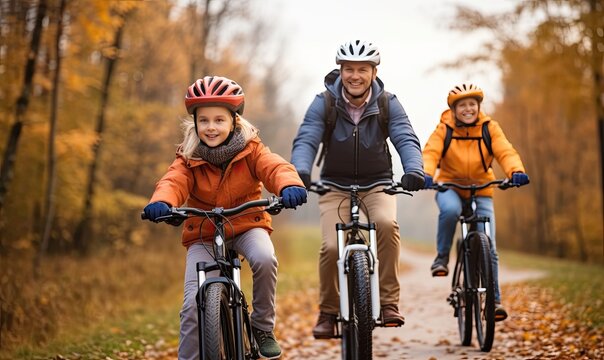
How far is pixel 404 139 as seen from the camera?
6.18 m

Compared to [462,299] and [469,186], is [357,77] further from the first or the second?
[462,299]

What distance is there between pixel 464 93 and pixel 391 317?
8.51 ft

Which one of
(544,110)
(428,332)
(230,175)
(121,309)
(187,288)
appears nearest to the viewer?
(187,288)

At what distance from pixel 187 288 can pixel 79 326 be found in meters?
5.85

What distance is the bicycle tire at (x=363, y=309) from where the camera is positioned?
5.28m

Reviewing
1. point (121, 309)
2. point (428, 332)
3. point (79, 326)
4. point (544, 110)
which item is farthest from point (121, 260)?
point (544, 110)

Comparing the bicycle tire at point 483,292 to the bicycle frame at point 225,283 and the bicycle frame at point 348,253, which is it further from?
the bicycle frame at point 225,283

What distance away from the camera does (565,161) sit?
2938 centimetres

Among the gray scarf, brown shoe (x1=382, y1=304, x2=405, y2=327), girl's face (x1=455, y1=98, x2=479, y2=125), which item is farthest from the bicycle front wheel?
girl's face (x1=455, y1=98, x2=479, y2=125)

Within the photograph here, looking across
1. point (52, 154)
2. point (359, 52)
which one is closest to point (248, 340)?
point (359, 52)

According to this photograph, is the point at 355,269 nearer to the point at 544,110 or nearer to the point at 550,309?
the point at 550,309

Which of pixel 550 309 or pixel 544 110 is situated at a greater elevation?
pixel 544 110

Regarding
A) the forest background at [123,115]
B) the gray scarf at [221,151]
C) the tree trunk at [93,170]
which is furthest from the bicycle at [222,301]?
the tree trunk at [93,170]

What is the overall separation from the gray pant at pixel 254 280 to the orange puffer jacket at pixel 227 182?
0.30 feet
